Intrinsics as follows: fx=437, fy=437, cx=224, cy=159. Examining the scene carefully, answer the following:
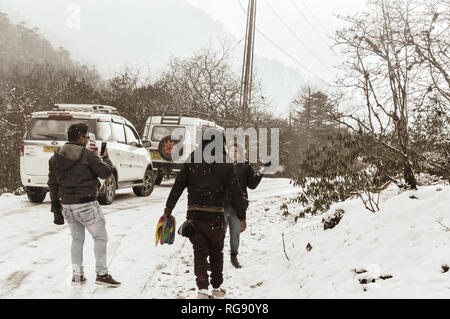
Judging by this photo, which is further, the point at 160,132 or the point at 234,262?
the point at 160,132

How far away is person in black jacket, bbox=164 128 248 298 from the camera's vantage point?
14.8 feet

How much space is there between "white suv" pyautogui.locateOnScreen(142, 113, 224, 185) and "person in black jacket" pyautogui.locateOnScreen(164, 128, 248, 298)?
10.6 metres

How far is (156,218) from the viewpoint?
9.01m

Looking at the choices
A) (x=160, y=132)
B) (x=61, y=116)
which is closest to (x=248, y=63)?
(x=160, y=132)

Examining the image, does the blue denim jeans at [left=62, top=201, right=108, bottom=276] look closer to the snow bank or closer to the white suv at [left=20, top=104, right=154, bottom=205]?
the snow bank

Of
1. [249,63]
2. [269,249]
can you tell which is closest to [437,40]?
[269,249]

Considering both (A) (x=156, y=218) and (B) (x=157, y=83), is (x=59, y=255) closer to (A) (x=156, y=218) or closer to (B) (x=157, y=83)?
(A) (x=156, y=218)

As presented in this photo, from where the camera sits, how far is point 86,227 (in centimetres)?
480

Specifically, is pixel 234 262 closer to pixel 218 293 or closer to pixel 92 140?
pixel 218 293

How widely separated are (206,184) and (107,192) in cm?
641

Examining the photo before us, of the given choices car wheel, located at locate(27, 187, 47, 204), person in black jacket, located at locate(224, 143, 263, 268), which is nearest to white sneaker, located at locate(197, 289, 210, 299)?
person in black jacket, located at locate(224, 143, 263, 268)

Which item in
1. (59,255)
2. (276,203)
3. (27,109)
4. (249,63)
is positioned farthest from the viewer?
(27,109)
